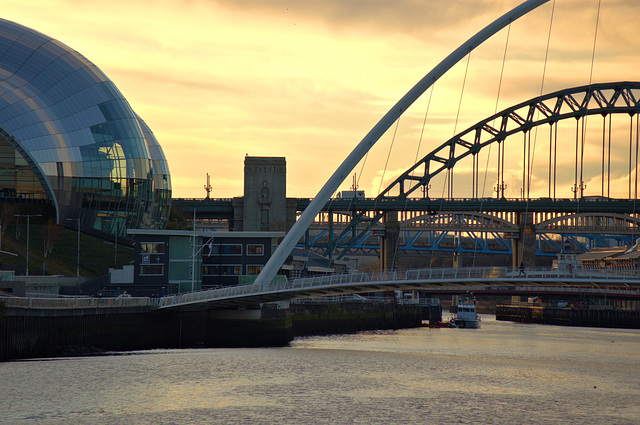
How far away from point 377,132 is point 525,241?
2801 inches

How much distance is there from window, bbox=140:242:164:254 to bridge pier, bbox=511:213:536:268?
7299 cm

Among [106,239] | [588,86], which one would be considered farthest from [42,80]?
[588,86]

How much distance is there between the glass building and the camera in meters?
100

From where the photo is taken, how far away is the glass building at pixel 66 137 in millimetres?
100000

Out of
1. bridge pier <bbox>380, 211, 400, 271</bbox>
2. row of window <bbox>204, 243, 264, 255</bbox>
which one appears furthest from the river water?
bridge pier <bbox>380, 211, 400, 271</bbox>

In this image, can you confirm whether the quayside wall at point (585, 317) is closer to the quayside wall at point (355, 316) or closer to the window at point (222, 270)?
the quayside wall at point (355, 316)

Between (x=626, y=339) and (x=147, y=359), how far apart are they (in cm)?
Answer: 5929

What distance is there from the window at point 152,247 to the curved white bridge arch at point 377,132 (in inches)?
502

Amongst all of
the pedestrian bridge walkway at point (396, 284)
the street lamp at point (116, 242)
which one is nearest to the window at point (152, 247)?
the pedestrian bridge walkway at point (396, 284)

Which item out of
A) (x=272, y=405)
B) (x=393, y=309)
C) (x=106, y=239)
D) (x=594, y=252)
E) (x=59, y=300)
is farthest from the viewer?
(x=594, y=252)

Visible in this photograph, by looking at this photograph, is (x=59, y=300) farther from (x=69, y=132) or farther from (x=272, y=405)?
(x=69, y=132)

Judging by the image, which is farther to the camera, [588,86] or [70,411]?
[588,86]

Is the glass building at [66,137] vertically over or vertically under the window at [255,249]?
over

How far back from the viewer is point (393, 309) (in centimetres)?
12119
